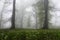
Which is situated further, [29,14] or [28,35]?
[29,14]

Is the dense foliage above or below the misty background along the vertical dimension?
below

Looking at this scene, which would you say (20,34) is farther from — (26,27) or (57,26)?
(57,26)

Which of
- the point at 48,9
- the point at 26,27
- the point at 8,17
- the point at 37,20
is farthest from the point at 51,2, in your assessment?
the point at 8,17

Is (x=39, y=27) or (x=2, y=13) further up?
(x=2, y=13)

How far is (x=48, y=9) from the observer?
3340 millimetres

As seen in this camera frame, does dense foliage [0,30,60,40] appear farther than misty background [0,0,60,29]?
No

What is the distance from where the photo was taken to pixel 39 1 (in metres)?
3.31

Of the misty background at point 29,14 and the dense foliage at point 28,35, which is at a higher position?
the misty background at point 29,14

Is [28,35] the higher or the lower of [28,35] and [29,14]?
the lower

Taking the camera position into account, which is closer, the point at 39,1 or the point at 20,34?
the point at 20,34

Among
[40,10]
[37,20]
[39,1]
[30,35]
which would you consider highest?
[39,1]

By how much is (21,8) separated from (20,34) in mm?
837

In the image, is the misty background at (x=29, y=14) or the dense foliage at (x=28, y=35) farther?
the misty background at (x=29, y=14)

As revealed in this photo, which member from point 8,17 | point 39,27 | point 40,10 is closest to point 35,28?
point 39,27
